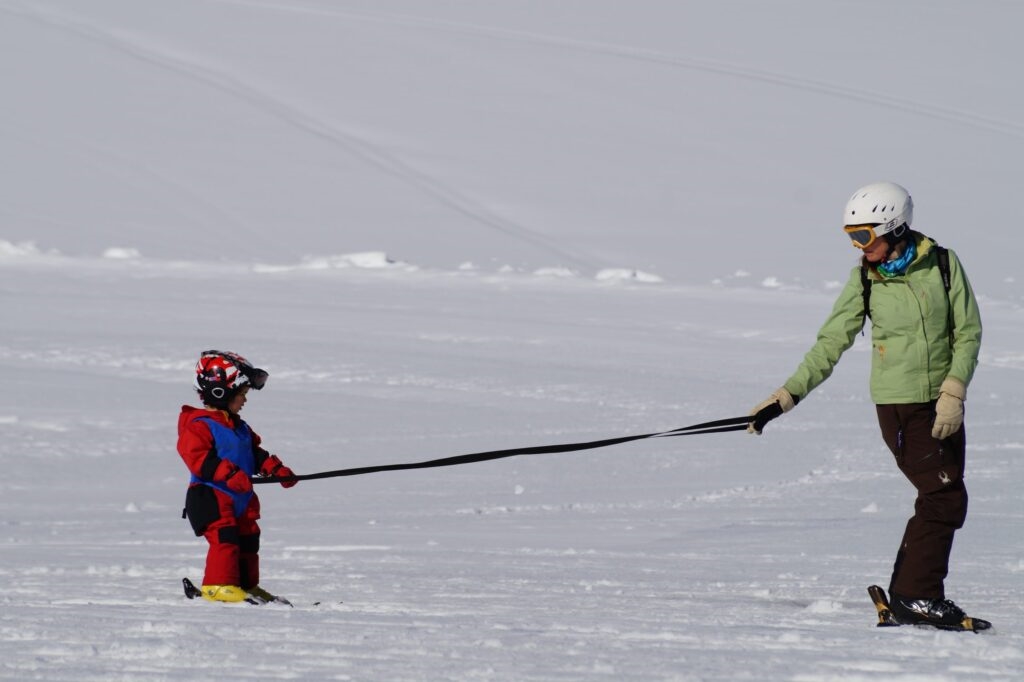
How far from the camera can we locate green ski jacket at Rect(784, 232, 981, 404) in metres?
4.23

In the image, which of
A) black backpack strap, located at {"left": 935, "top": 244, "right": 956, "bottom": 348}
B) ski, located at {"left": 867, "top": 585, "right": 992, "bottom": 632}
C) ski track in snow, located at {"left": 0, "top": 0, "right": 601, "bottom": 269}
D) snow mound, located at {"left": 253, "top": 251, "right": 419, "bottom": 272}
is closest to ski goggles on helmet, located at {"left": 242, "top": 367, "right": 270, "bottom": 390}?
ski, located at {"left": 867, "top": 585, "right": 992, "bottom": 632}

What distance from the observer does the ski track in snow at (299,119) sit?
1758cm

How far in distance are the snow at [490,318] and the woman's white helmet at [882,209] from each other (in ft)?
3.92

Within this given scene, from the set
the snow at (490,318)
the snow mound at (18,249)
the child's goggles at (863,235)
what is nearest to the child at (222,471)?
the snow at (490,318)

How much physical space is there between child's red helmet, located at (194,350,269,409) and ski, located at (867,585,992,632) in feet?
6.84

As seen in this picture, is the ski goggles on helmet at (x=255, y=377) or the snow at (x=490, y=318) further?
the ski goggles on helmet at (x=255, y=377)

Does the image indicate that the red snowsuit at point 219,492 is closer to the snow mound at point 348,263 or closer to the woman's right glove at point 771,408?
the woman's right glove at point 771,408

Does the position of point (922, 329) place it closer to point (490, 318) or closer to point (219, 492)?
point (219, 492)

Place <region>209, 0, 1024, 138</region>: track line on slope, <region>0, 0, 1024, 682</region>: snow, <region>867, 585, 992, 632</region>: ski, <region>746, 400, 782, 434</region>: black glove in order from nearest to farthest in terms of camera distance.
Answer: <region>867, 585, 992, 632</region>: ski, <region>0, 0, 1024, 682</region>: snow, <region>746, 400, 782, 434</region>: black glove, <region>209, 0, 1024, 138</region>: track line on slope

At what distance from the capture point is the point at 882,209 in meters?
4.25

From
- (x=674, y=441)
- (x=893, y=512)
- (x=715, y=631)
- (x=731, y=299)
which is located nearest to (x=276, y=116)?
(x=731, y=299)

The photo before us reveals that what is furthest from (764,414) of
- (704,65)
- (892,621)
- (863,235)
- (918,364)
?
(704,65)

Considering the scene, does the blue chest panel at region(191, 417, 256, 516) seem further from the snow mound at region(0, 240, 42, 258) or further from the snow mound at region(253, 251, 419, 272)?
the snow mound at region(0, 240, 42, 258)

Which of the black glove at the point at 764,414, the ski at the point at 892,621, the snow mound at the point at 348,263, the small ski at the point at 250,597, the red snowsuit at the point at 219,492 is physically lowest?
the small ski at the point at 250,597
